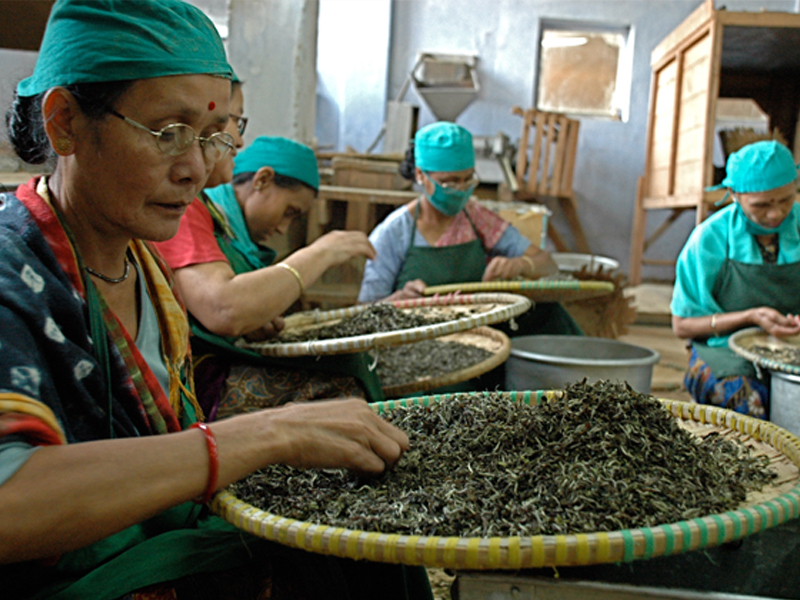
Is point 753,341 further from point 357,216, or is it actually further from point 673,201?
point 673,201

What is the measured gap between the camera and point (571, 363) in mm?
2309

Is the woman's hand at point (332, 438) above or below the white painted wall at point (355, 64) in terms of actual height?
below

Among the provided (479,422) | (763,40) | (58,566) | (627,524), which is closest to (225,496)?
(58,566)

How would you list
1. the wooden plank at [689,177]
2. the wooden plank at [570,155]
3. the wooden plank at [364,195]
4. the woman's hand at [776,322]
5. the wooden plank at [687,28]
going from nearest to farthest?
the woman's hand at [776,322] < the wooden plank at [364,195] < the wooden plank at [687,28] < the wooden plank at [689,177] < the wooden plank at [570,155]

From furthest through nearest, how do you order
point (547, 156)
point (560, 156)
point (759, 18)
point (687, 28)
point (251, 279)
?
point (560, 156), point (547, 156), point (687, 28), point (759, 18), point (251, 279)

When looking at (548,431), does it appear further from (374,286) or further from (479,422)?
(374,286)

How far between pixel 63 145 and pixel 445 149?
2326 millimetres

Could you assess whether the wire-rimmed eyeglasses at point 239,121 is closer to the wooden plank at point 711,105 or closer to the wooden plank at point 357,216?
the wooden plank at point 357,216

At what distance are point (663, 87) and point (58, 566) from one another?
20.1 ft

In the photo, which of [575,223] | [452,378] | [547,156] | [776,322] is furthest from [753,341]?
[575,223]

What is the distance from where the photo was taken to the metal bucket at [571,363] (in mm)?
2248

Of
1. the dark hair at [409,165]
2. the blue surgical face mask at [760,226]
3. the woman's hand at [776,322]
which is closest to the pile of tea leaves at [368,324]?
the woman's hand at [776,322]

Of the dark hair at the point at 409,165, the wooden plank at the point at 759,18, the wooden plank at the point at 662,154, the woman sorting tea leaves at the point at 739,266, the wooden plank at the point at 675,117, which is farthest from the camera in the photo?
the wooden plank at the point at 662,154

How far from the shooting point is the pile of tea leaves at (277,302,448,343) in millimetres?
1979
